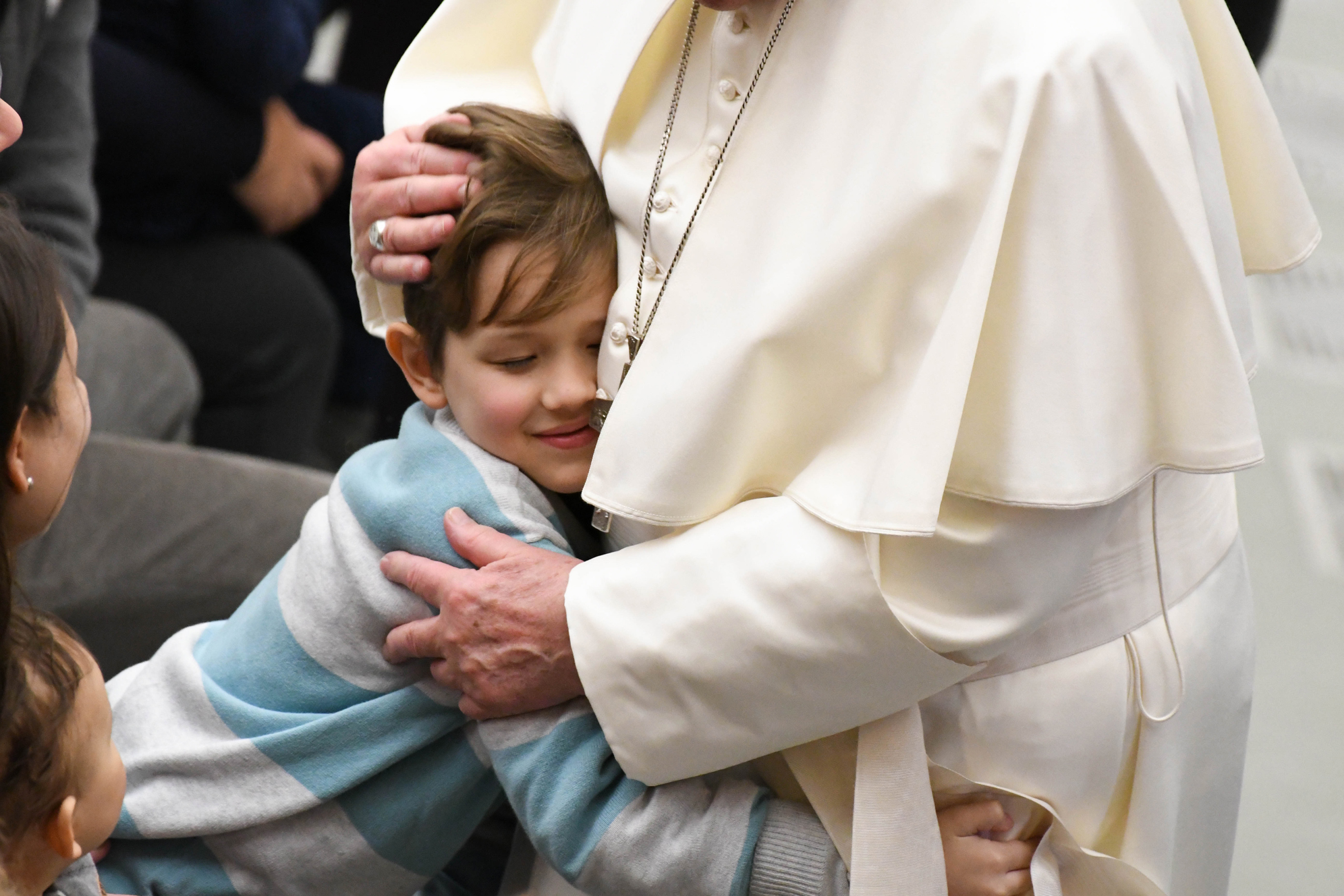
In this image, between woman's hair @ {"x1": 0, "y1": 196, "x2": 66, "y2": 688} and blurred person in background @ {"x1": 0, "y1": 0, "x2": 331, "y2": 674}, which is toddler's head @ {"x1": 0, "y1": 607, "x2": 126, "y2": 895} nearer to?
woman's hair @ {"x1": 0, "y1": 196, "x2": 66, "y2": 688}

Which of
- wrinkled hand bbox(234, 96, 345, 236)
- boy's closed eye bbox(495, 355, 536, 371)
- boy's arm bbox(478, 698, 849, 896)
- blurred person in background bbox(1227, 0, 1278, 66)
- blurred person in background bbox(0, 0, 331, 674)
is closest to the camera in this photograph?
boy's arm bbox(478, 698, 849, 896)

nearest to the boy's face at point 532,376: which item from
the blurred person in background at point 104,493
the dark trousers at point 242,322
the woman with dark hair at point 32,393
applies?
the woman with dark hair at point 32,393

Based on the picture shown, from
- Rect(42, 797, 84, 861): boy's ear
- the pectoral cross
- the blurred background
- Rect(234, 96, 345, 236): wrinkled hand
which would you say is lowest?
the blurred background

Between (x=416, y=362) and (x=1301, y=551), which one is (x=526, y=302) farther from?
(x=1301, y=551)

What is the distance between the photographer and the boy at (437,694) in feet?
4.77

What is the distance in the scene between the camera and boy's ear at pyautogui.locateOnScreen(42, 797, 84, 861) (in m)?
1.19

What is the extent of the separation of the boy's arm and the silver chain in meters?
0.40

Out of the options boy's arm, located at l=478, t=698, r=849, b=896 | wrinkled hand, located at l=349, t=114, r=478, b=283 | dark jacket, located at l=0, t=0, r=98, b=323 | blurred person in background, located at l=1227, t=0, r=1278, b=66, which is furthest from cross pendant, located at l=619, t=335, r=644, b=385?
blurred person in background, located at l=1227, t=0, r=1278, b=66

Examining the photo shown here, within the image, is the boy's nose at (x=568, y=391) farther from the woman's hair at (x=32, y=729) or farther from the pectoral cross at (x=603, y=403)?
the woman's hair at (x=32, y=729)

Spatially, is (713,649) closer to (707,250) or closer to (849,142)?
(707,250)

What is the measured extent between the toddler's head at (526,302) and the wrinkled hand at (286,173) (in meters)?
2.28

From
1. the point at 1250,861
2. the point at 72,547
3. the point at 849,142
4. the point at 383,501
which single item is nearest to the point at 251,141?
the point at 72,547

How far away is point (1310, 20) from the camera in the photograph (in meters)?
8.35

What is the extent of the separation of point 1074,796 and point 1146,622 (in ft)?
0.63
